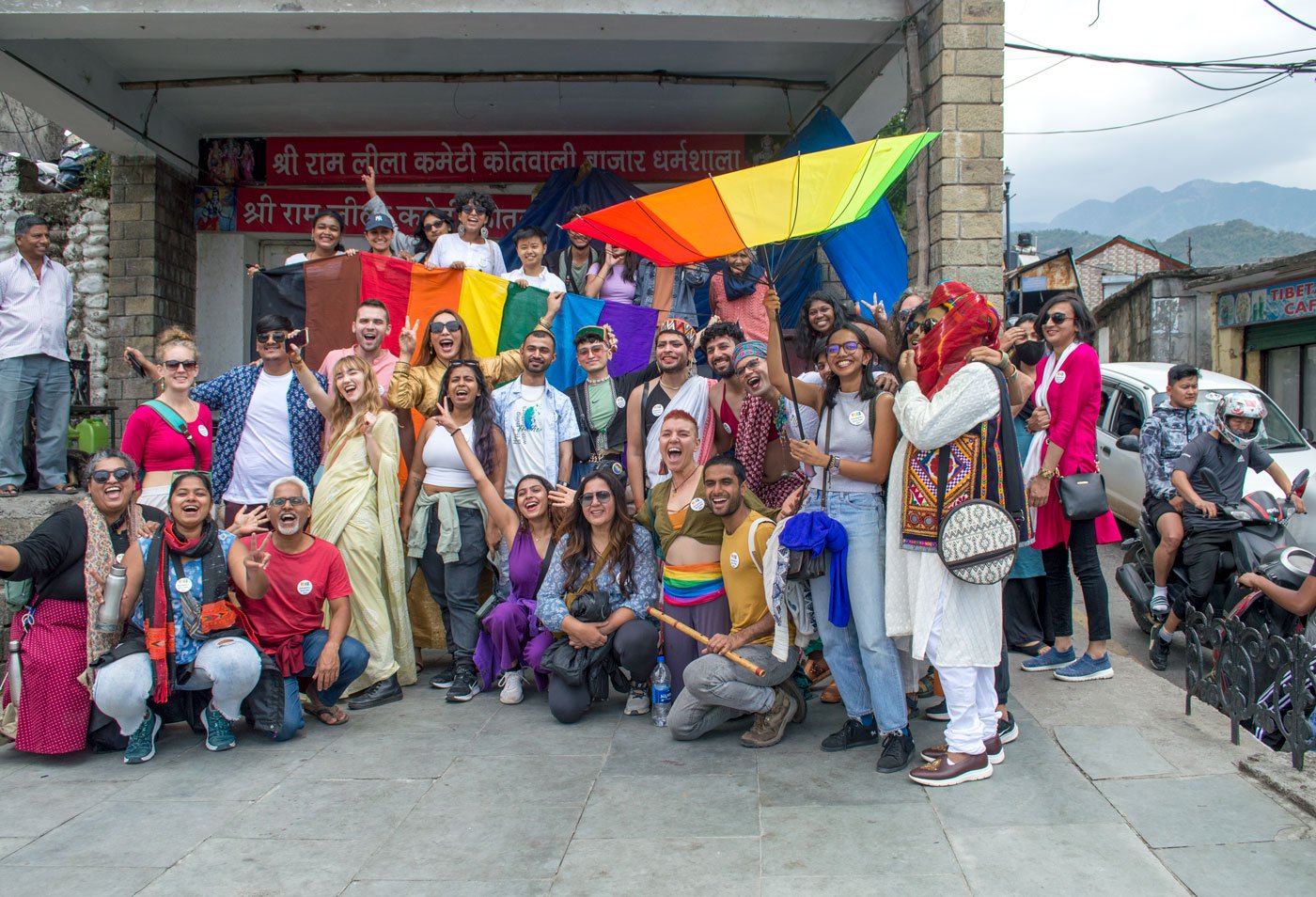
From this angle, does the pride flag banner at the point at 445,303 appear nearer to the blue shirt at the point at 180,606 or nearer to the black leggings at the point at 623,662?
the black leggings at the point at 623,662

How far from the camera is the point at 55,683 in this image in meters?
4.68

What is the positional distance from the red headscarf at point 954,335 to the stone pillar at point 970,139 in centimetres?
263

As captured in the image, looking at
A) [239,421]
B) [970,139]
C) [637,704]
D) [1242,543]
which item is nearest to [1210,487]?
[1242,543]

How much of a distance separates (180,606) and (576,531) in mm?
1921

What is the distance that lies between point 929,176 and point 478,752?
484 cm

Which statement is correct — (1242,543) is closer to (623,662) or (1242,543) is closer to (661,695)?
(661,695)

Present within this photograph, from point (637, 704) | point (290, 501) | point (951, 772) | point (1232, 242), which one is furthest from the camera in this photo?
point (1232, 242)

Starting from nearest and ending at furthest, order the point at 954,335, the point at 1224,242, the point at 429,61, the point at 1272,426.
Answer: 1. the point at 954,335
2. the point at 429,61
3. the point at 1272,426
4. the point at 1224,242

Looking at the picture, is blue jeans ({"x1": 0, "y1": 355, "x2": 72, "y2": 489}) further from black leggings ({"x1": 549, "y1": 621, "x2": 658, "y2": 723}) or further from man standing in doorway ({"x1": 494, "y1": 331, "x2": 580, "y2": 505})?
black leggings ({"x1": 549, "y1": 621, "x2": 658, "y2": 723})

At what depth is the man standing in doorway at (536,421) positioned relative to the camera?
5840 mm

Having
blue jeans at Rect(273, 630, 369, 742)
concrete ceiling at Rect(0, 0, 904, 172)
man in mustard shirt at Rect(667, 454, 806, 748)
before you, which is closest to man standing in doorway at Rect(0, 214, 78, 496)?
concrete ceiling at Rect(0, 0, 904, 172)

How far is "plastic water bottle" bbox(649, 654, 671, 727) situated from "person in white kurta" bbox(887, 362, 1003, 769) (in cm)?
139

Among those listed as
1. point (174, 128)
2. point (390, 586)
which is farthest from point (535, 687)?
point (174, 128)

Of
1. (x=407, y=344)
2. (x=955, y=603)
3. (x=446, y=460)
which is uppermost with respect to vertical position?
(x=407, y=344)
